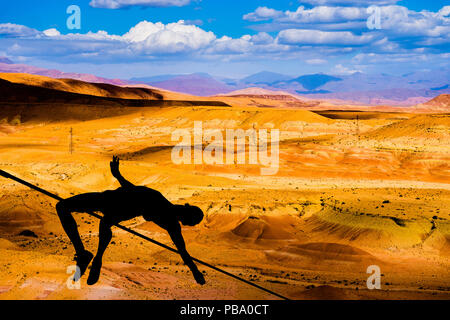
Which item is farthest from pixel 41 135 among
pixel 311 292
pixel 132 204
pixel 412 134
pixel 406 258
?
pixel 132 204

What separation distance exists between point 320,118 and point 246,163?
4244 cm

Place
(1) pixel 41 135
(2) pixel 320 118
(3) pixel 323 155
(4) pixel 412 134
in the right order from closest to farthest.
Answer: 1. (3) pixel 323 155
2. (4) pixel 412 134
3. (1) pixel 41 135
4. (2) pixel 320 118

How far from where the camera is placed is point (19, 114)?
311ft

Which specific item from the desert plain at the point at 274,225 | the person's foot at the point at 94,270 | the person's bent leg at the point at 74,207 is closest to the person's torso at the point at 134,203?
the person's bent leg at the point at 74,207

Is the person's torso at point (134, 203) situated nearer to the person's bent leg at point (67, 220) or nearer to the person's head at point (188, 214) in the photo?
the person's head at point (188, 214)

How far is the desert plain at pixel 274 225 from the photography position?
11.6 metres

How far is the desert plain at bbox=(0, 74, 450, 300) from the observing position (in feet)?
38.2

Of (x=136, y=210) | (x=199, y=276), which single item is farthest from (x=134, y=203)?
(x=199, y=276)

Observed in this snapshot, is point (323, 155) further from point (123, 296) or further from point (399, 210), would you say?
point (123, 296)

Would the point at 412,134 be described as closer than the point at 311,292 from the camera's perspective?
No

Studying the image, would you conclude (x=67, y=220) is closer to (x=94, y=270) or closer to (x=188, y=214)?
(x=94, y=270)

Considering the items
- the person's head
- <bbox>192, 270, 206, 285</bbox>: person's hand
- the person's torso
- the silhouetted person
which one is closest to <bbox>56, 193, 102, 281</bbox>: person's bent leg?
the silhouetted person

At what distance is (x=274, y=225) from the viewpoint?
86.2 feet

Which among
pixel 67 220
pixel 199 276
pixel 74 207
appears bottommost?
pixel 199 276
